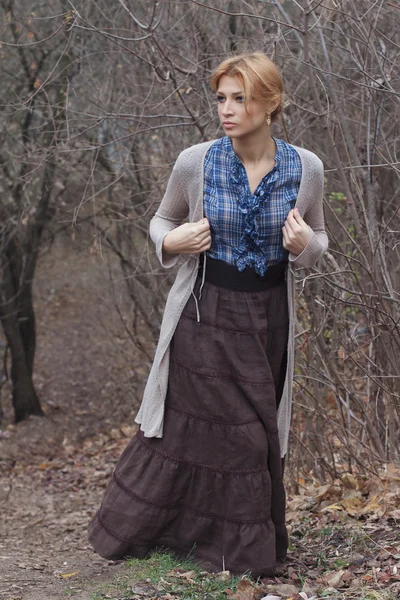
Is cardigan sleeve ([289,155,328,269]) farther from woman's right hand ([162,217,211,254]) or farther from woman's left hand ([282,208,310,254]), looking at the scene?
woman's right hand ([162,217,211,254])

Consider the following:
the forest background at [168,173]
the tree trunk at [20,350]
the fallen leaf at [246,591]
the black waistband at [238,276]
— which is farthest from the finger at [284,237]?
the tree trunk at [20,350]

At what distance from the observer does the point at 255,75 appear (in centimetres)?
329

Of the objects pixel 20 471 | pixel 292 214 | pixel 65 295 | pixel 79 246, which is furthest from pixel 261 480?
pixel 65 295

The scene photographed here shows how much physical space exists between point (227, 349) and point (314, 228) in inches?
23.5

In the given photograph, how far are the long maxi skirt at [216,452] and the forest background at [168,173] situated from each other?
52 cm

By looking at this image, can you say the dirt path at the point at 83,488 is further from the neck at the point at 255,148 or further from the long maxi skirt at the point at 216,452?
the neck at the point at 255,148

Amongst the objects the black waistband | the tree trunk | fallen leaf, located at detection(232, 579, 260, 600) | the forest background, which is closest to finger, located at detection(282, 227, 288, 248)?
the black waistband

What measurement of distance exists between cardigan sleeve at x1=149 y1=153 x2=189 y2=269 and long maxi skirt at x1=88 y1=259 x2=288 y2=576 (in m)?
0.18

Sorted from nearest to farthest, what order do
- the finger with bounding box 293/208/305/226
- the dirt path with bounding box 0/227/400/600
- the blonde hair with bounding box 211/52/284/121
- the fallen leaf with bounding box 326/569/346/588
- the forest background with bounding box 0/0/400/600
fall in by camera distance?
the blonde hair with bounding box 211/52/284/121 → the finger with bounding box 293/208/305/226 → the fallen leaf with bounding box 326/569/346/588 → the dirt path with bounding box 0/227/400/600 → the forest background with bounding box 0/0/400/600

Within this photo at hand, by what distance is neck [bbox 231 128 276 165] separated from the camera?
345cm

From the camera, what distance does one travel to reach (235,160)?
3.50 m

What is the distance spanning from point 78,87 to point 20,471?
390cm

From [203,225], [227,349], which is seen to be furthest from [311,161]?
[227,349]

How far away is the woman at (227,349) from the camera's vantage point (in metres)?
3.44
